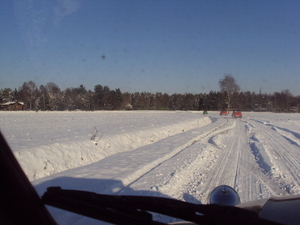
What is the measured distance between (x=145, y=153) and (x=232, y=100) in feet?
240

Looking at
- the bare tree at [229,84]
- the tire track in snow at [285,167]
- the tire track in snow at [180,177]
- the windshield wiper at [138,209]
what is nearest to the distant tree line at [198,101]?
the bare tree at [229,84]

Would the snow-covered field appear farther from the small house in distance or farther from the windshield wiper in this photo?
the small house in distance

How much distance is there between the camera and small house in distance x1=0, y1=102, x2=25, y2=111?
56.9m

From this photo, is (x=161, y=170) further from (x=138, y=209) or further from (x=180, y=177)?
(x=138, y=209)

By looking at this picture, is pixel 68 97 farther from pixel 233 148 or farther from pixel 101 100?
pixel 233 148

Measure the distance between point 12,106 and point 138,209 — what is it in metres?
65.7

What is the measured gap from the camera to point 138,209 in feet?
8.53

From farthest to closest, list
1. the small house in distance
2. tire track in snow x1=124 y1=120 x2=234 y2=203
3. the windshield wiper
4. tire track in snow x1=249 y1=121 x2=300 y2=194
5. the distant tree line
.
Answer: the distant tree line, the small house in distance, tire track in snow x1=249 y1=121 x2=300 y2=194, tire track in snow x1=124 y1=120 x2=234 y2=203, the windshield wiper

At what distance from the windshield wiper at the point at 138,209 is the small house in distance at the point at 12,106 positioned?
6107cm

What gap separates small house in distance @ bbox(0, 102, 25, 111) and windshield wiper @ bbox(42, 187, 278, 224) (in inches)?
2404

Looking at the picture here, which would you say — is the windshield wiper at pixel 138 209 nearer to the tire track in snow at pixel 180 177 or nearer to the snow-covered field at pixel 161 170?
the snow-covered field at pixel 161 170

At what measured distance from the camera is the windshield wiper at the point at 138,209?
2230mm

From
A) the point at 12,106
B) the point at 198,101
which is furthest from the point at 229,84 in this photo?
the point at 12,106

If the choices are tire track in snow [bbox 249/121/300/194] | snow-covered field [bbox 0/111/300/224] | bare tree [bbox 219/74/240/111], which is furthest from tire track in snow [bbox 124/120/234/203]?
bare tree [bbox 219/74/240/111]
